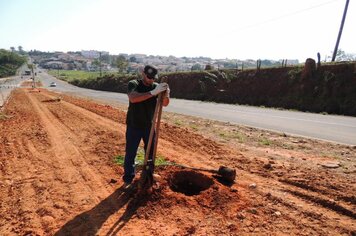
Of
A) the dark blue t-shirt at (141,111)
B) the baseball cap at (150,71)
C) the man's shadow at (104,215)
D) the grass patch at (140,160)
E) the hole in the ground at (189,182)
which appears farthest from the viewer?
the grass patch at (140,160)

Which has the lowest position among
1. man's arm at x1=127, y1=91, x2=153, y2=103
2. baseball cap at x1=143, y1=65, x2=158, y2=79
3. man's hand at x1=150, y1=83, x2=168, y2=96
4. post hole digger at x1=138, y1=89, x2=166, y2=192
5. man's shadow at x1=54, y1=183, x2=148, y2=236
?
man's shadow at x1=54, y1=183, x2=148, y2=236

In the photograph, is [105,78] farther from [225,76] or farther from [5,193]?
[5,193]

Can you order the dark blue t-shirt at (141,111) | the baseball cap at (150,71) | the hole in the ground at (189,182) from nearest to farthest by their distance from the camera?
the baseball cap at (150,71) < the dark blue t-shirt at (141,111) < the hole in the ground at (189,182)

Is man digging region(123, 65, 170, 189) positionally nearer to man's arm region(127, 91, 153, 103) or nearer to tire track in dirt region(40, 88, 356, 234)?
man's arm region(127, 91, 153, 103)

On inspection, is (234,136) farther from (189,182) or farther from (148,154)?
(148,154)

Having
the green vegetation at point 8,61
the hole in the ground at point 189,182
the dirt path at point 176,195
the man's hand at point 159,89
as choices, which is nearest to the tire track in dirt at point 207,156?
the dirt path at point 176,195

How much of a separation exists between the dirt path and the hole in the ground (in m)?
0.02

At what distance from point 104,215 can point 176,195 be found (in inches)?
42.5

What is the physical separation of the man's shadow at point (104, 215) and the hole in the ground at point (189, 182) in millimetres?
780

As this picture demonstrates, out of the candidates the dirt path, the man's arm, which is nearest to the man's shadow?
the dirt path

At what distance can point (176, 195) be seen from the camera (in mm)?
4727

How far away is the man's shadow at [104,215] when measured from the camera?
3955 mm

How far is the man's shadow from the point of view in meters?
3.95

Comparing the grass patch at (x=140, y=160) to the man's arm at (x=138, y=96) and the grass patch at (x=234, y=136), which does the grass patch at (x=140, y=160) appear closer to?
the man's arm at (x=138, y=96)
